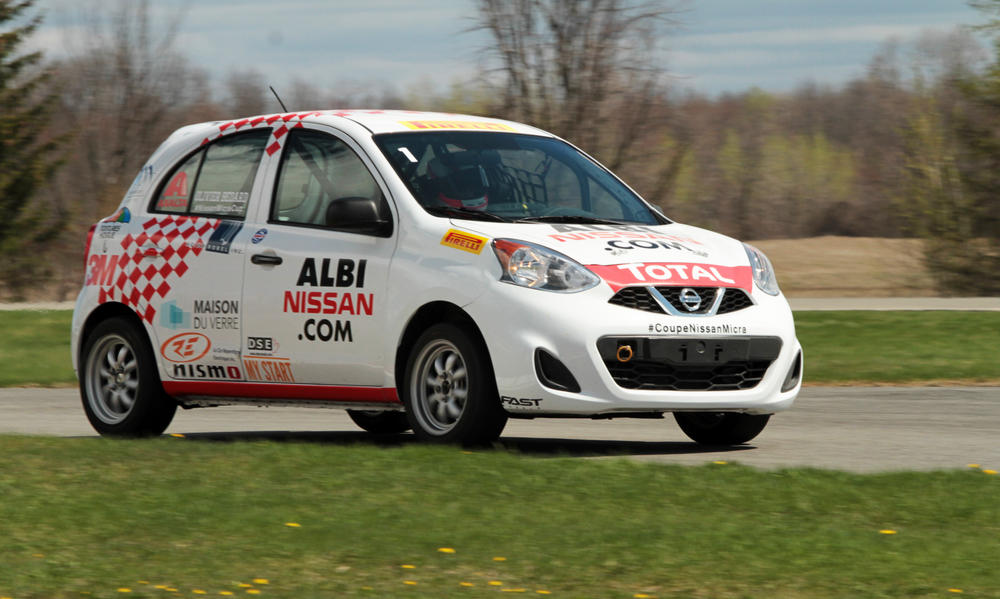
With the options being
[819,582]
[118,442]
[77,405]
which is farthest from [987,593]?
[77,405]

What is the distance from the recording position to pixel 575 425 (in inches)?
448

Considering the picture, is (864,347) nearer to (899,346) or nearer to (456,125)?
(899,346)

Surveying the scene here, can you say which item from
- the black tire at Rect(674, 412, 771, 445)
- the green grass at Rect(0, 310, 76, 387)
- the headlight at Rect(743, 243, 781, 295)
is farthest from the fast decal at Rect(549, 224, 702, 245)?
the green grass at Rect(0, 310, 76, 387)

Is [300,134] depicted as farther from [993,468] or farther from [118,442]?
[993,468]

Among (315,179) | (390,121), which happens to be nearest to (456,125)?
(390,121)

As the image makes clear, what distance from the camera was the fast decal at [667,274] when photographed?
27.4 feet

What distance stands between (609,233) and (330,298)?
1646 mm

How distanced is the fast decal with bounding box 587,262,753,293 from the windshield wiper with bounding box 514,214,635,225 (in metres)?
0.72

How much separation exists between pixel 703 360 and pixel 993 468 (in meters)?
1.58

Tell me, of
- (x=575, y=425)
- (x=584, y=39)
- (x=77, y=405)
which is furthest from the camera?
(x=584, y=39)

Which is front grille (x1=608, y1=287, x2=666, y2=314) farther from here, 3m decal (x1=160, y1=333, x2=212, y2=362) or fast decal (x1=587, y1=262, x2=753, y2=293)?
3m decal (x1=160, y1=333, x2=212, y2=362)

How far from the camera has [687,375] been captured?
8.55 m

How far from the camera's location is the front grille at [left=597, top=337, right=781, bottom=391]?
834cm

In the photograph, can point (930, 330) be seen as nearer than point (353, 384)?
No
